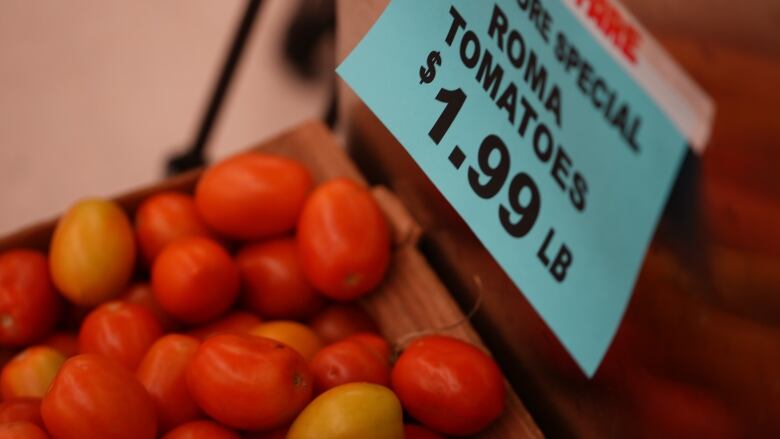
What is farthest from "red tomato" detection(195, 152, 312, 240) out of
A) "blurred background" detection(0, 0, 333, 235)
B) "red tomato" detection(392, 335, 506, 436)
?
"blurred background" detection(0, 0, 333, 235)

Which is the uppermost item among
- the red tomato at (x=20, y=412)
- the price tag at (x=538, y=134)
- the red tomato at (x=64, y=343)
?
the price tag at (x=538, y=134)

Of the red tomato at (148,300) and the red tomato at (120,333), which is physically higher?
the red tomato at (120,333)

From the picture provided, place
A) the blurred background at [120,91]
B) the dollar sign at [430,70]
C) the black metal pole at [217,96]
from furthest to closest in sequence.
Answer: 1. the blurred background at [120,91]
2. the black metal pole at [217,96]
3. the dollar sign at [430,70]

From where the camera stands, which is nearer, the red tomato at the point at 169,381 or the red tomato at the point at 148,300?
the red tomato at the point at 169,381

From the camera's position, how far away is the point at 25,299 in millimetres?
727

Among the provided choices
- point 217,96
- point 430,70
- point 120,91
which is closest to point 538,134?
point 430,70

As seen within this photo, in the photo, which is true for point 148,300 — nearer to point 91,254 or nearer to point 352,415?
point 91,254

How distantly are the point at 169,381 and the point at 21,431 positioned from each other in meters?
0.11

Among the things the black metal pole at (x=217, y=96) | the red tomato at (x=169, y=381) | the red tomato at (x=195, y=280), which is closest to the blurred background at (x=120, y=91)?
the black metal pole at (x=217, y=96)

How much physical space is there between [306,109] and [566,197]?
135 centimetres

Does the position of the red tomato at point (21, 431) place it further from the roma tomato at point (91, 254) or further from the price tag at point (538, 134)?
the price tag at point (538, 134)

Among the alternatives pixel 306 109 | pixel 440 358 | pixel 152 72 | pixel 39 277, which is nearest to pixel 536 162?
pixel 440 358

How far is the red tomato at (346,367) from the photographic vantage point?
0.61 metres

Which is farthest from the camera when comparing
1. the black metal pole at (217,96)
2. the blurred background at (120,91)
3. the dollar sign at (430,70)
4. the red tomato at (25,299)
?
the blurred background at (120,91)
